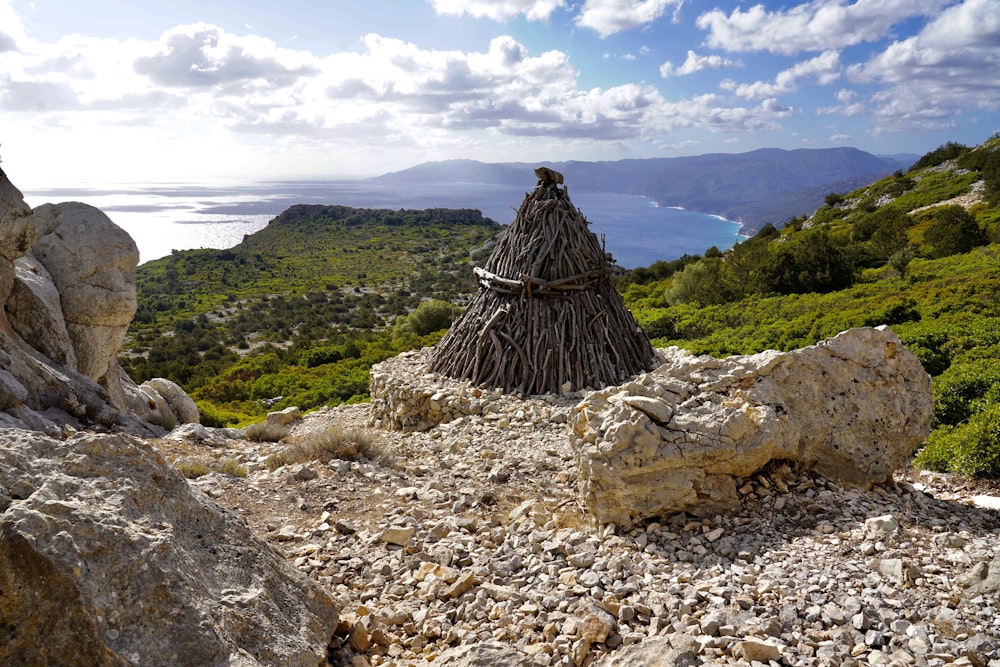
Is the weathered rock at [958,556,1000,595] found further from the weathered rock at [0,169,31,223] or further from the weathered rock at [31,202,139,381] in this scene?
the weathered rock at [31,202,139,381]

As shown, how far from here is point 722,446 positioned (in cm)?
495

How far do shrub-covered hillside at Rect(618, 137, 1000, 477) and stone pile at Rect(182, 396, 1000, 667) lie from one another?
9.33 feet

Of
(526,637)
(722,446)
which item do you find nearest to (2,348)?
(526,637)

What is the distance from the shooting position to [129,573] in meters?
2.62

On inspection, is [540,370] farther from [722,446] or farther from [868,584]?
[868,584]

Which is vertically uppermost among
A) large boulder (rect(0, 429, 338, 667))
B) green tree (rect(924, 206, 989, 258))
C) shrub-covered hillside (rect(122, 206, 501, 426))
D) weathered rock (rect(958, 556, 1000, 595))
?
green tree (rect(924, 206, 989, 258))

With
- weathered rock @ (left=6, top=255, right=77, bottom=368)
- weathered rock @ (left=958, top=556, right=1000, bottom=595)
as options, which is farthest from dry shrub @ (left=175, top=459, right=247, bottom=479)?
weathered rock @ (left=958, top=556, right=1000, bottom=595)

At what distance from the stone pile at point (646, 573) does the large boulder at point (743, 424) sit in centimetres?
21

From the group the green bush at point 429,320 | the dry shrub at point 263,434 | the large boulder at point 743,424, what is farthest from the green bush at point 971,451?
the green bush at point 429,320

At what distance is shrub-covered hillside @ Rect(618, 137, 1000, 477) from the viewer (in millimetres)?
8984

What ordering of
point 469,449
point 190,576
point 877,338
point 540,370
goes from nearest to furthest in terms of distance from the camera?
point 190,576, point 877,338, point 469,449, point 540,370

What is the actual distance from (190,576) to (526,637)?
6.36ft

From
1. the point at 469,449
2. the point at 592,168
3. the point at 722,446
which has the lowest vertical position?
the point at 469,449

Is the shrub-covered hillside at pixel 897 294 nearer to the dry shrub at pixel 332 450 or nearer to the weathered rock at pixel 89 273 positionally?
the dry shrub at pixel 332 450
